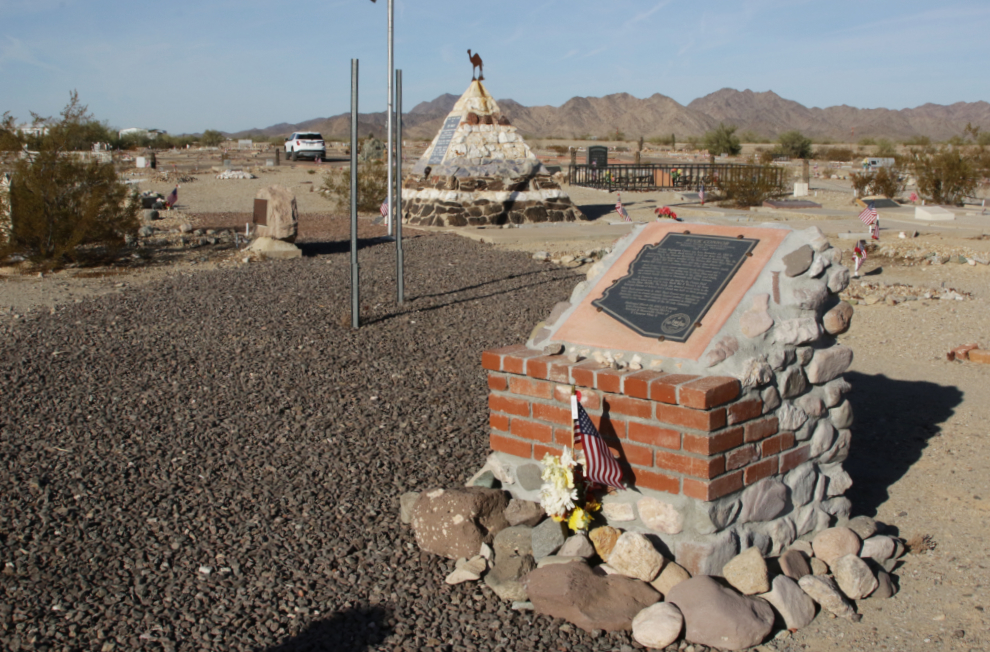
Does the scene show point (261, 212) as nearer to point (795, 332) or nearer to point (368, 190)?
point (368, 190)

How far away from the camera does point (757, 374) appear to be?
3.22 metres

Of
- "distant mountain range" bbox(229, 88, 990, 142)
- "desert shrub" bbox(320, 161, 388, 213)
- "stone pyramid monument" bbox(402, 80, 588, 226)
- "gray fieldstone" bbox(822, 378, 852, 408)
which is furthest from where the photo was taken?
"distant mountain range" bbox(229, 88, 990, 142)

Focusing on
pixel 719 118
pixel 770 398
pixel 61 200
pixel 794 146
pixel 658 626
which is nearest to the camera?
pixel 658 626

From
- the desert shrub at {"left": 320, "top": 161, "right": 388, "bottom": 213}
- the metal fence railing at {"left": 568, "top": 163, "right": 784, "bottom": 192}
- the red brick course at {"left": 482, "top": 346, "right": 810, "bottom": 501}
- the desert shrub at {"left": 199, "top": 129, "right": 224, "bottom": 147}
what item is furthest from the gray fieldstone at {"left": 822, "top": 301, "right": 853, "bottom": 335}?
the desert shrub at {"left": 199, "top": 129, "right": 224, "bottom": 147}

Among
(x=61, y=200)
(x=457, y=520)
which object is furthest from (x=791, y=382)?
(x=61, y=200)

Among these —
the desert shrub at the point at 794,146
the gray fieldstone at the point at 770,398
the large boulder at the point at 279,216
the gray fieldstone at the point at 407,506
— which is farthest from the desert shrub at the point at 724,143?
the gray fieldstone at the point at 407,506

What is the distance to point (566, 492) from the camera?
328cm

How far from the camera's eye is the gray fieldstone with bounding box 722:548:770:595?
123 inches

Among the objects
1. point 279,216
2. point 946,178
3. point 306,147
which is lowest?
point 279,216

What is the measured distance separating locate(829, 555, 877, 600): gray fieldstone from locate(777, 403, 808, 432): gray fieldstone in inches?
22.2

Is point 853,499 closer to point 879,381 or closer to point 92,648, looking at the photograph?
point 879,381

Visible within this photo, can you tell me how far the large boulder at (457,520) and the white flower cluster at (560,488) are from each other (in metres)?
0.33

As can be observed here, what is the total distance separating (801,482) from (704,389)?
2.97 feet

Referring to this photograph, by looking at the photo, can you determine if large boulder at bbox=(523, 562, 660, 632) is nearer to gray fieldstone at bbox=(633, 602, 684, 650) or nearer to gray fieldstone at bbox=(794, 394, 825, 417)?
gray fieldstone at bbox=(633, 602, 684, 650)
